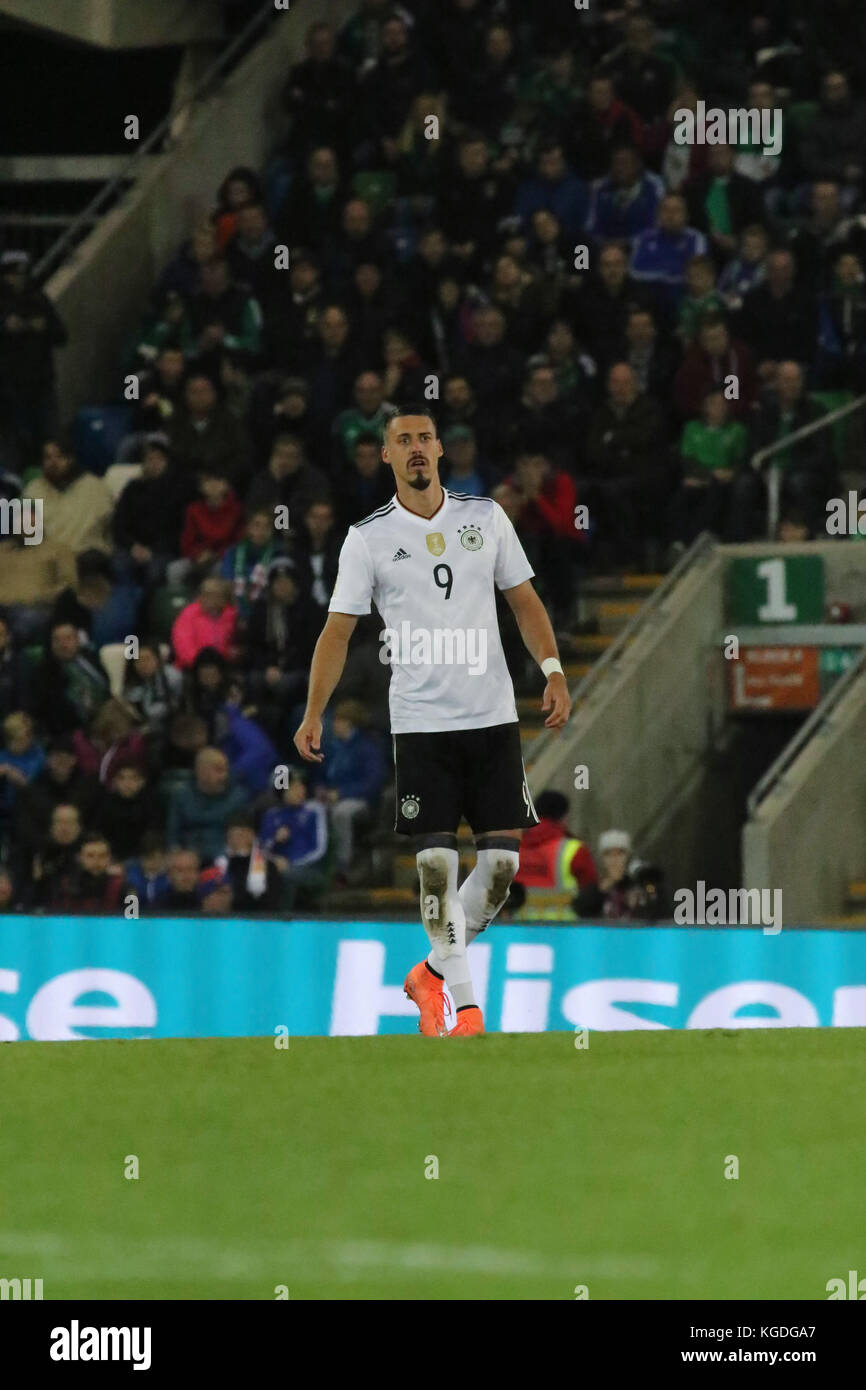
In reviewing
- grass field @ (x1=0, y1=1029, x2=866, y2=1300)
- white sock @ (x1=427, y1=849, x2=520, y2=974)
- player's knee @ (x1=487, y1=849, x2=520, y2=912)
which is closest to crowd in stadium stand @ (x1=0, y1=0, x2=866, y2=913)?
white sock @ (x1=427, y1=849, x2=520, y2=974)

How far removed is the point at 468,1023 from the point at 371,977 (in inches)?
149

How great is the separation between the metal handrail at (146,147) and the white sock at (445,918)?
13742mm

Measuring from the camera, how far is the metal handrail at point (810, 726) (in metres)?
16.0

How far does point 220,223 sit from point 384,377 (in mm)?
2895

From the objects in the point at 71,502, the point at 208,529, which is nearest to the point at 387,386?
the point at 208,529

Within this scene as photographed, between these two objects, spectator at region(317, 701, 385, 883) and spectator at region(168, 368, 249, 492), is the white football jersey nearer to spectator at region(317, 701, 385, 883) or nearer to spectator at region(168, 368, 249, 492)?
spectator at region(317, 701, 385, 883)

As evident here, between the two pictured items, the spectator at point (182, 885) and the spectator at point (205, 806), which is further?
the spectator at point (205, 806)

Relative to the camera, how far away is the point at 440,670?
9211 mm

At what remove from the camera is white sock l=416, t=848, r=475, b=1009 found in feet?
30.1

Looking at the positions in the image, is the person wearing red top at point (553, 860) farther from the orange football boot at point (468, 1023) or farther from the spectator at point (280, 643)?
the orange football boot at point (468, 1023)

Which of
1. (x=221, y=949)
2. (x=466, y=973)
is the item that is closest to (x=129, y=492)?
(x=221, y=949)

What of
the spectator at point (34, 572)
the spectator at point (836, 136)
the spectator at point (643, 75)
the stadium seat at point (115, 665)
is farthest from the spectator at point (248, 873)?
the spectator at point (643, 75)

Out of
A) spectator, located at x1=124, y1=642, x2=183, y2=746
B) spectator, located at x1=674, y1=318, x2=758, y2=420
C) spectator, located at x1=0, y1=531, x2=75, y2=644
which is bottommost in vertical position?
spectator, located at x1=124, y1=642, x2=183, y2=746

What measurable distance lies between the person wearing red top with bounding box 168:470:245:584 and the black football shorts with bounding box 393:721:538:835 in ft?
27.2
